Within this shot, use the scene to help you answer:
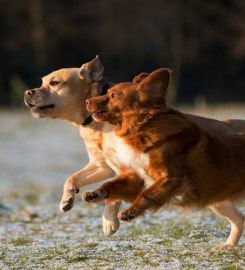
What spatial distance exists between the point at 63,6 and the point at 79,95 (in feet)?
127

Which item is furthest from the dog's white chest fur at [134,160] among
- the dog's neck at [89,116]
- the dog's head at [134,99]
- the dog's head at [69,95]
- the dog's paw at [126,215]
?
the dog's head at [69,95]

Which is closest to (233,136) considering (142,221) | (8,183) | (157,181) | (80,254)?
(157,181)

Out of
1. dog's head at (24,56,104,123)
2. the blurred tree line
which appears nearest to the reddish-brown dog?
dog's head at (24,56,104,123)

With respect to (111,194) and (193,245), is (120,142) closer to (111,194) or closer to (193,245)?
(111,194)

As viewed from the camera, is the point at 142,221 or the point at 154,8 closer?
the point at 142,221

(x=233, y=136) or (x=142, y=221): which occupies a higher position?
(x=233, y=136)

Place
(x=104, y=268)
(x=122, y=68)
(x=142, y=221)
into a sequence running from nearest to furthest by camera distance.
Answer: (x=104, y=268), (x=142, y=221), (x=122, y=68)

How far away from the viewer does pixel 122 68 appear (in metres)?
45.1

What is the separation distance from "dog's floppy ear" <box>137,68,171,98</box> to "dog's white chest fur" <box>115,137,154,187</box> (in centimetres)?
50

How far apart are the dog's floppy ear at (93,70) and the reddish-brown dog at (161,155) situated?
1364 millimetres

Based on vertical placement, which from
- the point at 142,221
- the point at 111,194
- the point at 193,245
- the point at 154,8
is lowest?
the point at 154,8

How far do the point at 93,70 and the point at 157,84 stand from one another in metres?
1.76

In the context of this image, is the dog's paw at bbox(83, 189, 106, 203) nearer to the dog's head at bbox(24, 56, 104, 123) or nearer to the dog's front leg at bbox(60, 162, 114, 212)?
the dog's front leg at bbox(60, 162, 114, 212)

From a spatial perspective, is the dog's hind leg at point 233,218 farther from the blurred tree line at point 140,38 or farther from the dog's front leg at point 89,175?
the blurred tree line at point 140,38
